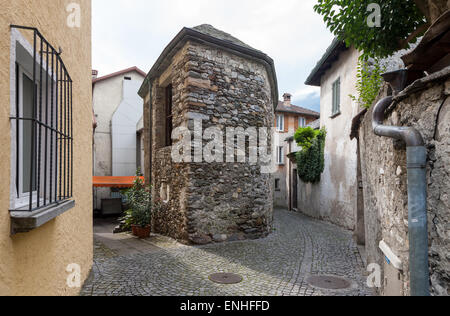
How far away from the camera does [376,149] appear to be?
11.2 feet

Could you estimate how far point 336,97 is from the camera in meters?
10.3

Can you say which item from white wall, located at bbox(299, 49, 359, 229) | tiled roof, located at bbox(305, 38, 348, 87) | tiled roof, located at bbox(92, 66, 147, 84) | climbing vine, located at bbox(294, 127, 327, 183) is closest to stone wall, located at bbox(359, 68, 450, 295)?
white wall, located at bbox(299, 49, 359, 229)

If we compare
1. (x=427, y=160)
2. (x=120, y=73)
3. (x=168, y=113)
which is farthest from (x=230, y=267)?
(x=120, y=73)

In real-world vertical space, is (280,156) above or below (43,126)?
above

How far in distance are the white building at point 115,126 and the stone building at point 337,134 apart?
391 inches

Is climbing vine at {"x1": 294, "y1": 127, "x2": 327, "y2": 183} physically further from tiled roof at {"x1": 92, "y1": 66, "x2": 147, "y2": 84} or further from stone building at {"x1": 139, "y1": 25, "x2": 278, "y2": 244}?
tiled roof at {"x1": 92, "y1": 66, "x2": 147, "y2": 84}

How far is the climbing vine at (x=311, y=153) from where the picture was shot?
11.6m

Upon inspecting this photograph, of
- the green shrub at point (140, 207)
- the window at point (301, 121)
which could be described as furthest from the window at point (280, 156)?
the green shrub at point (140, 207)

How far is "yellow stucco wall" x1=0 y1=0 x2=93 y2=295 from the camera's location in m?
1.70

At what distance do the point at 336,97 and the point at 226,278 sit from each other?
832cm

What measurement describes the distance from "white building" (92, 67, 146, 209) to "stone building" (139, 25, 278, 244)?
27.6 ft

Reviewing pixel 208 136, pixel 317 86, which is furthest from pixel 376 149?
pixel 317 86

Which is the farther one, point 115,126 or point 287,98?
point 287,98

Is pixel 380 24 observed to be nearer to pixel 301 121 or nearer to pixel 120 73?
pixel 120 73
